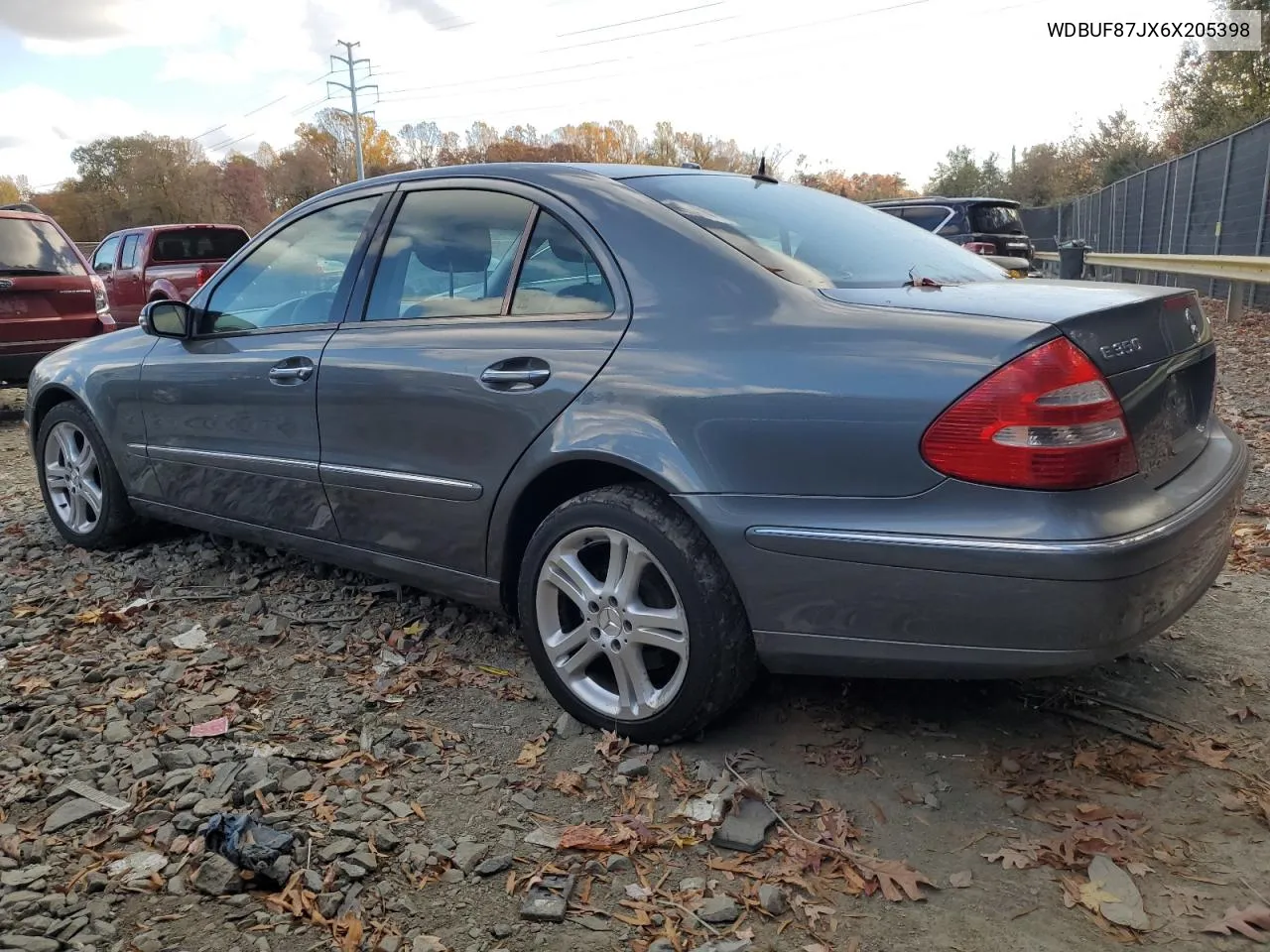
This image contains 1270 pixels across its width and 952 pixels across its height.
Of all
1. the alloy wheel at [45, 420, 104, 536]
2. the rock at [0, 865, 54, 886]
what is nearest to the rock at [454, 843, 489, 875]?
the rock at [0, 865, 54, 886]

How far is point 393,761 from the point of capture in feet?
9.30

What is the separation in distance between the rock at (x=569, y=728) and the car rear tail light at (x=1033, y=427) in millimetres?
1323

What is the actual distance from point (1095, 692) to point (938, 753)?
1.99ft

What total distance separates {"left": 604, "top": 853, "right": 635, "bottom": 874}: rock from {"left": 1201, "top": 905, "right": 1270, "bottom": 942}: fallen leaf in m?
1.18

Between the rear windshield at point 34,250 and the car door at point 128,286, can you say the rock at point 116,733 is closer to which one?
the rear windshield at point 34,250

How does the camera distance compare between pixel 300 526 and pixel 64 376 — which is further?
pixel 64 376

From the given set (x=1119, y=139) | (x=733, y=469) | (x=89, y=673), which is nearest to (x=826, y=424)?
(x=733, y=469)

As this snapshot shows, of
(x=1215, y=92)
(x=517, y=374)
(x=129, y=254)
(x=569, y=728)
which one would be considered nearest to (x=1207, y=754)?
(x=569, y=728)

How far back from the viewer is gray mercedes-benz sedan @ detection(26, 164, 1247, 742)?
7.26 ft

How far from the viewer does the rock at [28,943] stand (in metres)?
2.09

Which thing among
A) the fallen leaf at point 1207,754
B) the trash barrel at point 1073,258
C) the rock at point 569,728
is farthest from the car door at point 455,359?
the trash barrel at point 1073,258

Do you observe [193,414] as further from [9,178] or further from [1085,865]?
[9,178]

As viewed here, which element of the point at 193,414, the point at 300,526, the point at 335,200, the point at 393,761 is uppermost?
the point at 335,200

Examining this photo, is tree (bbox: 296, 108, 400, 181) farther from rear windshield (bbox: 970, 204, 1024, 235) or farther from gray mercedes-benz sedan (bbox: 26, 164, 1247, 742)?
gray mercedes-benz sedan (bbox: 26, 164, 1247, 742)
